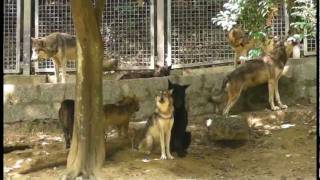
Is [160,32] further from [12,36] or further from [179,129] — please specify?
[179,129]

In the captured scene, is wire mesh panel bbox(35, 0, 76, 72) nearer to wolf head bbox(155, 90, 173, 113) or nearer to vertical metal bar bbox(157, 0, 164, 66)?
vertical metal bar bbox(157, 0, 164, 66)

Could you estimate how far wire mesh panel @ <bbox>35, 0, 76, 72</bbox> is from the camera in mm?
11820

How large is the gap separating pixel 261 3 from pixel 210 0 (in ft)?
17.3

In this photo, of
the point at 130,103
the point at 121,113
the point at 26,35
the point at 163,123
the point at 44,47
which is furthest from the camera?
the point at 26,35

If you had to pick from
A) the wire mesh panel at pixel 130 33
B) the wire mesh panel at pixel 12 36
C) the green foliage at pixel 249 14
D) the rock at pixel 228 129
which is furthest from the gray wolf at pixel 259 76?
the wire mesh panel at pixel 12 36

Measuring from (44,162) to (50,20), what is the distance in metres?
4.75

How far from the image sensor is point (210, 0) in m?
11.9

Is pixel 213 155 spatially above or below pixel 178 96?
below

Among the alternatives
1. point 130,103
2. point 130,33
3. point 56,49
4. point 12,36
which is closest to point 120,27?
point 130,33

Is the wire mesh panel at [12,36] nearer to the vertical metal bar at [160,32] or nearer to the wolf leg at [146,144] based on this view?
the vertical metal bar at [160,32]

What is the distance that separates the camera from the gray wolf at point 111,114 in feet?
28.9

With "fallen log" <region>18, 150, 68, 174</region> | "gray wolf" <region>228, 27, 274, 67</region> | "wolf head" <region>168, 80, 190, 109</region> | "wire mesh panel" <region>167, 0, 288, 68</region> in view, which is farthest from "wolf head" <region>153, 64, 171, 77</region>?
"fallen log" <region>18, 150, 68, 174</region>

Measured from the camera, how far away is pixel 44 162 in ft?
26.2

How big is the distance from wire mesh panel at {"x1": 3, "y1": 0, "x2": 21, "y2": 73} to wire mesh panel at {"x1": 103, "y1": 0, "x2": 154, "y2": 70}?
1812mm
